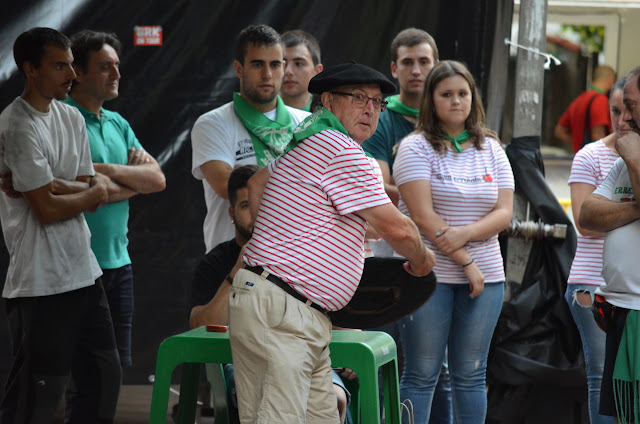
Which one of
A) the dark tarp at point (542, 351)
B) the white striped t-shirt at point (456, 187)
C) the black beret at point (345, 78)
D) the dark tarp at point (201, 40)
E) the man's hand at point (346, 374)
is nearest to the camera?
the black beret at point (345, 78)

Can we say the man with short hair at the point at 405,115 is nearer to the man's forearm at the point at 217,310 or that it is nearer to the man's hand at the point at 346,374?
the man's hand at the point at 346,374

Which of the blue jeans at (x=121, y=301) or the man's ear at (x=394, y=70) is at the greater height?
the man's ear at (x=394, y=70)

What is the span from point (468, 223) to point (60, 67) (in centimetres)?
162

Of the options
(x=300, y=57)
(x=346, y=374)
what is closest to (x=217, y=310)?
(x=346, y=374)

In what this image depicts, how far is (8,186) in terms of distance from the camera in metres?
2.93

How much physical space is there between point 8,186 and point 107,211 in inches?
19.5

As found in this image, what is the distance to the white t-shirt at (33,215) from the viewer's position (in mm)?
2871

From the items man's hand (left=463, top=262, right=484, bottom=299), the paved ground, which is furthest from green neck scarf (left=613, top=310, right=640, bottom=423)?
the paved ground

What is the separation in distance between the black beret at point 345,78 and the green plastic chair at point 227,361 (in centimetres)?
71

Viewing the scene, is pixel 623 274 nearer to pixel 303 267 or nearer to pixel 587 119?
pixel 303 267

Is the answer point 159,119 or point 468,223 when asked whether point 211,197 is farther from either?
point 468,223

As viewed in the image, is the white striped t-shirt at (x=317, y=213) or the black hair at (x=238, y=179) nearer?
the white striped t-shirt at (x=317, y=213)

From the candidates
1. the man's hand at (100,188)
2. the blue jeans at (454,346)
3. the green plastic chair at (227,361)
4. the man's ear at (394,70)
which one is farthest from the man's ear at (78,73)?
the blue jeans at (454,346)

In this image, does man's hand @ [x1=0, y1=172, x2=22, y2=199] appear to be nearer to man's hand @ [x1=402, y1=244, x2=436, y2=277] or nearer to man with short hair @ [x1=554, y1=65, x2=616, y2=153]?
man's hand @ [x1=402, y1=244, x2=436, y2=277]
